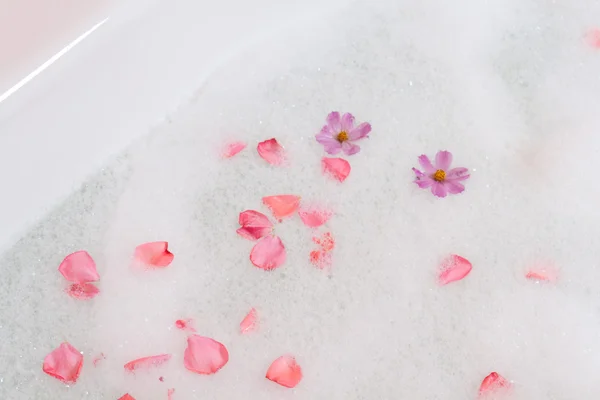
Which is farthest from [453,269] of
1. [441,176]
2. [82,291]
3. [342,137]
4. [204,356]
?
[82,291]

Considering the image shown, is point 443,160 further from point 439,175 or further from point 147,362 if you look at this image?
point 147,362

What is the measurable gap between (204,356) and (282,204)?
9.4 inches

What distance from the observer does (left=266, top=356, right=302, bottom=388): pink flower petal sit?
100 cm

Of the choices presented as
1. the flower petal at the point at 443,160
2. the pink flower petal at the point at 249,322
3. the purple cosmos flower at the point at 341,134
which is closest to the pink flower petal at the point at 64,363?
the pink flower petal at the point at 249,322

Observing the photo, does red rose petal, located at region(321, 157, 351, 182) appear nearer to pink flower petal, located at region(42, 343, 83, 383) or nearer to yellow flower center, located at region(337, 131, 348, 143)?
yellow flower center, located at region(337, 131, 348, 143)

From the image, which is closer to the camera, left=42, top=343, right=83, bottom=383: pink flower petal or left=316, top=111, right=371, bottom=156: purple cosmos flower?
left=42, top=343, right=83, bottom=383: pink flower petal

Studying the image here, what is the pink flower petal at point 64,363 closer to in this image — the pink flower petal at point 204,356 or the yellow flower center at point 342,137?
the pink flower petal at point 204,356

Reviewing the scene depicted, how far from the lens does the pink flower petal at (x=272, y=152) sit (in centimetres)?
113

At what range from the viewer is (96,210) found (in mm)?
1089

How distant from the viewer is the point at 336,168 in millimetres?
1124

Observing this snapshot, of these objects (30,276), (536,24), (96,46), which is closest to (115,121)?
(96,46)

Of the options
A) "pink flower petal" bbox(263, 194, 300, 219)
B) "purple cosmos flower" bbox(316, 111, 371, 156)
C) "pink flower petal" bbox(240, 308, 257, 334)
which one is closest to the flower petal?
"purple cosmos flower" bbox(316, 111, 371, 156)

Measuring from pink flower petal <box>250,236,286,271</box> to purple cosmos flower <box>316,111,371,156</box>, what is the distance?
0.54ft

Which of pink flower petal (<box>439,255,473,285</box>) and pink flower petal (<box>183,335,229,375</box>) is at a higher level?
pink flower petal (<box>183,335,229,375</box>)
